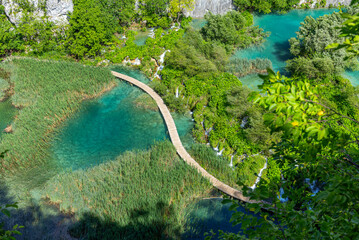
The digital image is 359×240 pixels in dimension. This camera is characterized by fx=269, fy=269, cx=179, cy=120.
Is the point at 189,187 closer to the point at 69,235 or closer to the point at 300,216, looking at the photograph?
the point at 69,235

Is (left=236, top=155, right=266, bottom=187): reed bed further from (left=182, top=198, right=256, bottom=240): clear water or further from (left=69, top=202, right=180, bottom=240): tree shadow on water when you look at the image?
(left=69, top=202, right=180, bottom=240): tree shadow on water

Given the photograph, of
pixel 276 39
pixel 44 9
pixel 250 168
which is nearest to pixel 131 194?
pixel 250 168

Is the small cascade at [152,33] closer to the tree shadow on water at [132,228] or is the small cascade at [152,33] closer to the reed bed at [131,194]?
the reed bed at [131,194]

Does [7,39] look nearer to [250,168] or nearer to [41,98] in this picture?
[41,98]

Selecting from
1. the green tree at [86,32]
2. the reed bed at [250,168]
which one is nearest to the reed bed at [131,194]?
the reed bed at [250,168]

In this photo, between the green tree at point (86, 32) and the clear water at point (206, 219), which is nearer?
the clear water at point (206, 219)

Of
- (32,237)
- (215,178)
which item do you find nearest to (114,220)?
(32,237)

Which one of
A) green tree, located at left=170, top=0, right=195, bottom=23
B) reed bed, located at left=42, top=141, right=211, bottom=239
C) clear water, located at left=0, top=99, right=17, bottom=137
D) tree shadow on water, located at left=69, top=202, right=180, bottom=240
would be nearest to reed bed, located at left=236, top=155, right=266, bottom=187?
reed bed, located at left=42, top=141, right=211, bottom=239
